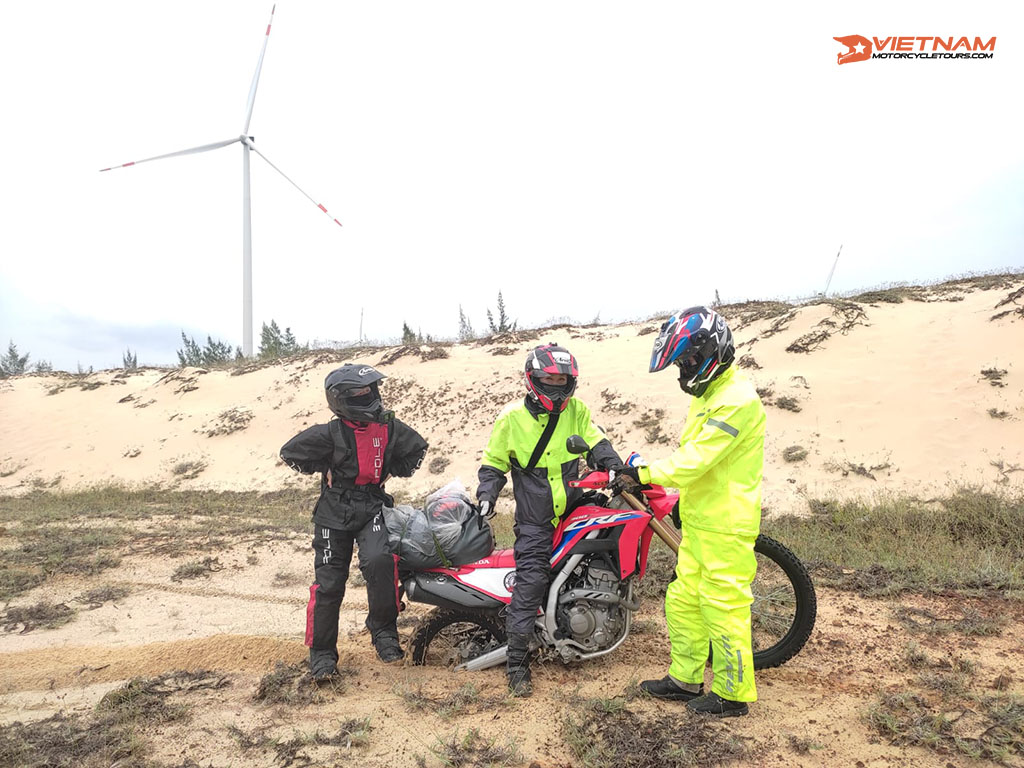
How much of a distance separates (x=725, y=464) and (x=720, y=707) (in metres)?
1.32

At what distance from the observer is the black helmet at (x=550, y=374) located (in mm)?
3775

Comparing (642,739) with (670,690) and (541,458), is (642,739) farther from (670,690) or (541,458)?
(541,458)

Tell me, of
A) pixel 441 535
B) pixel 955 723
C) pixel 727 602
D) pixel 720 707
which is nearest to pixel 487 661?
pixel 441 535

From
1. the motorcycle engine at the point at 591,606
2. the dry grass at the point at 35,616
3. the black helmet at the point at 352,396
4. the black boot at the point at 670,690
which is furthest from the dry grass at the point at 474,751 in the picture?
the dry grass at the point at 35,616

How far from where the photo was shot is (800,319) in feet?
47.0

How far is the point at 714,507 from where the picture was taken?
3.25 metres

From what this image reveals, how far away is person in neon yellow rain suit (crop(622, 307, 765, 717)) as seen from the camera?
10.4ft

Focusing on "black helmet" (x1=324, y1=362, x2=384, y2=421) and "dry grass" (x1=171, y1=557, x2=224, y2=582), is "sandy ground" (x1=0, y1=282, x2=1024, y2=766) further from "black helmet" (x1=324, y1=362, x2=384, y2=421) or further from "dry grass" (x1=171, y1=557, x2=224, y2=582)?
"black helmet" (x1=324, y1=362, x2=384, y2=421)

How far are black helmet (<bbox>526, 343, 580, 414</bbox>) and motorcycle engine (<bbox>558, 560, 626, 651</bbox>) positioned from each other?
106 centimetres

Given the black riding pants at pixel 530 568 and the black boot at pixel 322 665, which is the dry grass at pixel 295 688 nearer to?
the black boot at pixel 322 665

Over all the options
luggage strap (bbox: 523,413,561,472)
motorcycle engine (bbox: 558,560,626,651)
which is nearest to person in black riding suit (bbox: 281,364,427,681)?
luggage strap (bbox: 523,413,561,472)

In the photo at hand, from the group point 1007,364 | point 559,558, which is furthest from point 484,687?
point 1007,364

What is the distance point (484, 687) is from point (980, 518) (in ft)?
22.4

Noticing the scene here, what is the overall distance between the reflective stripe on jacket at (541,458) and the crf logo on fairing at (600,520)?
0.12 meters
